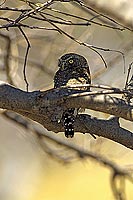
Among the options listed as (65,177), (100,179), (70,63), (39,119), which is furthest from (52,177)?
(39,119)

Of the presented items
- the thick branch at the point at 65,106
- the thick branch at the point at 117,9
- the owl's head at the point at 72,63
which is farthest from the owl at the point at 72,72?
the thick branch at the point at 117,9

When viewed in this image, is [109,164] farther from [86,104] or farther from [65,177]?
Result: [65,177]

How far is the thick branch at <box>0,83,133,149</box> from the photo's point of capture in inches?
68.4

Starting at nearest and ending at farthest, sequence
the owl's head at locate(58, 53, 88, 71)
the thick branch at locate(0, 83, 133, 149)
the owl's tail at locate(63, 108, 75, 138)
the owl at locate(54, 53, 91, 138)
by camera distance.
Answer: the thick branch at locate(0, 83, 133, 149) → the owl's tail at locate(63, 108, 75, 138) → the owl at locate(54, 53, 91, 138) → the owl's head at locate(58, 53, 88, 71)

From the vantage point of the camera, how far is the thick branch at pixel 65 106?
1.74 metres

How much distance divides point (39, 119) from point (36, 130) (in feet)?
4.24

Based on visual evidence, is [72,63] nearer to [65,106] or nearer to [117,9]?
[117,9]

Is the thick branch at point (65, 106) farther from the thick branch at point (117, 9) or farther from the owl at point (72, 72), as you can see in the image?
the thick branch at point (117, 9)

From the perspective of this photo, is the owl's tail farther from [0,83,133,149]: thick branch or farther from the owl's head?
the owl's head

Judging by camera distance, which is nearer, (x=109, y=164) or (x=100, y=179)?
(x=109, y=164)

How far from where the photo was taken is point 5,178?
7.45 metres

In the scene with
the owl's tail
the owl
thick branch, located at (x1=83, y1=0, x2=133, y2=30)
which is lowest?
the owl's tail

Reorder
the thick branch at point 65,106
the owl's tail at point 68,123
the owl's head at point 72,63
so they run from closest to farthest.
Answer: the thick branch at point 65,106, the owl's tail at point 68,123, the owl's head at point 72,63

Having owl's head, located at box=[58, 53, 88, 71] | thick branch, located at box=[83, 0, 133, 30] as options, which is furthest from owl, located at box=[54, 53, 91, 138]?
thick branch, located at box=[83, 0, 133, 30]
